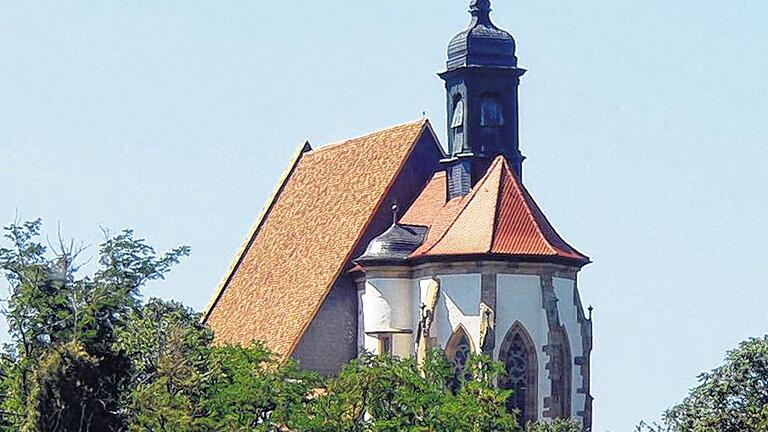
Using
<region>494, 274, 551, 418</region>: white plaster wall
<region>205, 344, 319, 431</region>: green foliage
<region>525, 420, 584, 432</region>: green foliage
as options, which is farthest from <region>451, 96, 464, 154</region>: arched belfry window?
<region>205, 344, 319, 431</region>: green foliage

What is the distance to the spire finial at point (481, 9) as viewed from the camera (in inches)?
2869

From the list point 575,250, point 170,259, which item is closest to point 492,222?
point 575,250

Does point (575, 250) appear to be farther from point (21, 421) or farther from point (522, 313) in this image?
point (21, 421)

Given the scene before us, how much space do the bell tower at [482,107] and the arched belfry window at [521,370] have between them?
5.39 m

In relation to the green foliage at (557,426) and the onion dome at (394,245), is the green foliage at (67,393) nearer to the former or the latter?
the green foliage at (557,426)

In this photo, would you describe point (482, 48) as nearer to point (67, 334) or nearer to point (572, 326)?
point (572, 326)

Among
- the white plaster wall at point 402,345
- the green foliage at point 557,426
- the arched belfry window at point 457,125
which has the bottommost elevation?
the green foliage at point 557,426

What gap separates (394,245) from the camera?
70.3 meters

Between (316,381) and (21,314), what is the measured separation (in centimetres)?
964

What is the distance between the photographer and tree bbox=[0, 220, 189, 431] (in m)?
50.0

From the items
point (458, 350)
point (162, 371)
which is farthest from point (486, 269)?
point (162, 371)

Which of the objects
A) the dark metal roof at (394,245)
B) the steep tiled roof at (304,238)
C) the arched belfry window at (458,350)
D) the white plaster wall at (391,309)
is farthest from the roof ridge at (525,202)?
the steep tiled roof at (304,238)

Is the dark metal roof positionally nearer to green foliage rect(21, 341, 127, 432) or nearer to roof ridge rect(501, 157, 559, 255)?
roof ridge rect(501, 157, 559, 255)

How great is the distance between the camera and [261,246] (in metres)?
82.8
